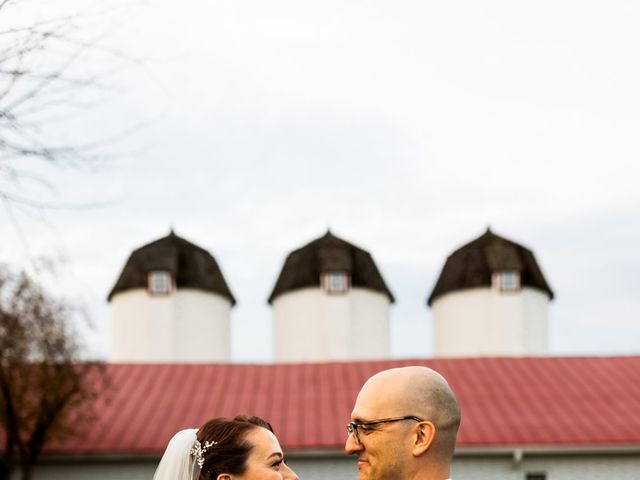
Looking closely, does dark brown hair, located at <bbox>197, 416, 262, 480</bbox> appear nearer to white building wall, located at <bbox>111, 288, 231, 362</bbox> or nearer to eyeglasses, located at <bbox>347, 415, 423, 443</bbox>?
eyeglasses, located at <bbox>347, 415, 423, 443</bbox>

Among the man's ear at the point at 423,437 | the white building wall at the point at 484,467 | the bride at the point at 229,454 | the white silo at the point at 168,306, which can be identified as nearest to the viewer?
the man's ear at the point at 423,437

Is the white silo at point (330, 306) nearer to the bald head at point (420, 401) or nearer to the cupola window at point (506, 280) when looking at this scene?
the cupola window at point (506, 280)

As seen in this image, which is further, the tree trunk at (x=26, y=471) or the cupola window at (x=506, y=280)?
the cupola window at (x=506, y=280)

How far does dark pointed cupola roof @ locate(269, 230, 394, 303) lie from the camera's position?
160ft

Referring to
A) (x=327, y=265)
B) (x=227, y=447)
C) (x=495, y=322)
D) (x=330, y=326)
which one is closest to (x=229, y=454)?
(x=227, y=447)

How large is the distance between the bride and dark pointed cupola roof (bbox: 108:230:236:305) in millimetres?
41628

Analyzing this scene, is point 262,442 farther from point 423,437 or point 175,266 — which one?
point 175,266

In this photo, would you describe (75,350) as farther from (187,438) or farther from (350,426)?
(350,426)

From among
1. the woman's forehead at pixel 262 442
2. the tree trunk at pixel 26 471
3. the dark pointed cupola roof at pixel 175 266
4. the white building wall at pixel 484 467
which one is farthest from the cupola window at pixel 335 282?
the woman's forehead at pixel 262 442

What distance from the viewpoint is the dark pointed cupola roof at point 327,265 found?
48.9m

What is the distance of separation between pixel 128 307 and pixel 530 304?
18089mm

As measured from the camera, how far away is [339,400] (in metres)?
27.8

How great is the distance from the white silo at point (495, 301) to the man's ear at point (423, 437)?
43.9 meters

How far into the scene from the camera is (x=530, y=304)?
1907 inches
